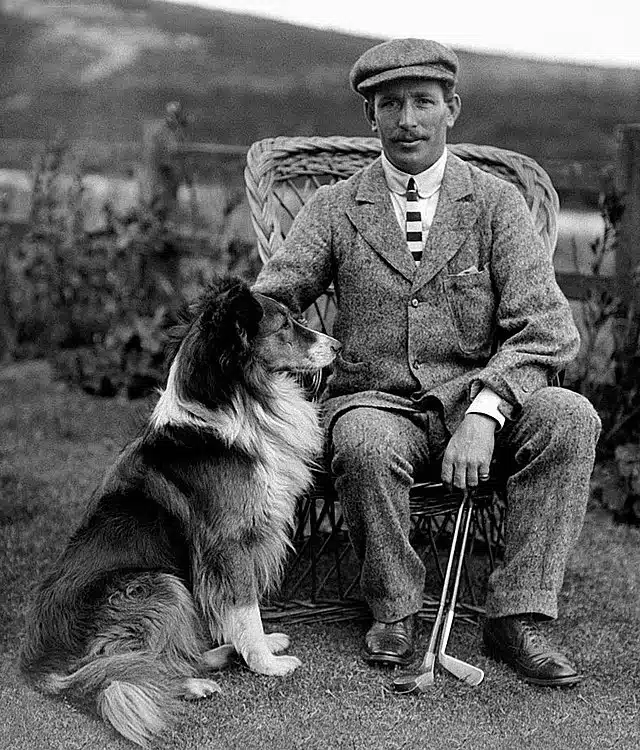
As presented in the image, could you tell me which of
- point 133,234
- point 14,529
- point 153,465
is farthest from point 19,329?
point 153,465

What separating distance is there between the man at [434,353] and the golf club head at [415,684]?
15 cm

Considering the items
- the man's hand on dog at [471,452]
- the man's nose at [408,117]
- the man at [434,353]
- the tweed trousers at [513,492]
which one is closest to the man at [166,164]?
the man at [434,353]

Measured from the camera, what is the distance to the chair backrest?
3797 mm

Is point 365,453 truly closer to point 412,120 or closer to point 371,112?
point 412,120

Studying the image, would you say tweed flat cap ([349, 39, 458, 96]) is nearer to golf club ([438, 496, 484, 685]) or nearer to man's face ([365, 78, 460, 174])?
man's face ([365, 78, 460, 174])

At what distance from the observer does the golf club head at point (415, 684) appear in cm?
286

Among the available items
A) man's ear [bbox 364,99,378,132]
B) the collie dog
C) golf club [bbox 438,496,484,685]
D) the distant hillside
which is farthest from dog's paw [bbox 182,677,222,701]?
the distant hillside

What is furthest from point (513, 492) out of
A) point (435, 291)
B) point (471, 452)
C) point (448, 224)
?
point (448, 224)

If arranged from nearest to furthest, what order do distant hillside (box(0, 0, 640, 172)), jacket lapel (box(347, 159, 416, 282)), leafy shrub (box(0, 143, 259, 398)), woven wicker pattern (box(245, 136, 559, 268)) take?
jacket lapel (box(347, 159, 416, 282)) < woven wicker pattern (box(245, 136, 559, 268)) < leafy shrub (box(0, 143, 259, 398)) < distant hillside (box(0, 0, 640, 172))

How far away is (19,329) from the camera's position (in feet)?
23.9

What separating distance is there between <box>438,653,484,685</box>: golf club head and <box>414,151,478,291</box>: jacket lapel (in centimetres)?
113

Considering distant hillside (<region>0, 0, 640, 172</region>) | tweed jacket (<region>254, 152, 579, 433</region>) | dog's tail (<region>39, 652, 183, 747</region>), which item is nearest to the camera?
dog's tail (<region>39, 652, 183, 747</region>)

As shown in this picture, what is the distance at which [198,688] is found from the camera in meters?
2.86

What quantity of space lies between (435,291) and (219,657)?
4.28 ft
